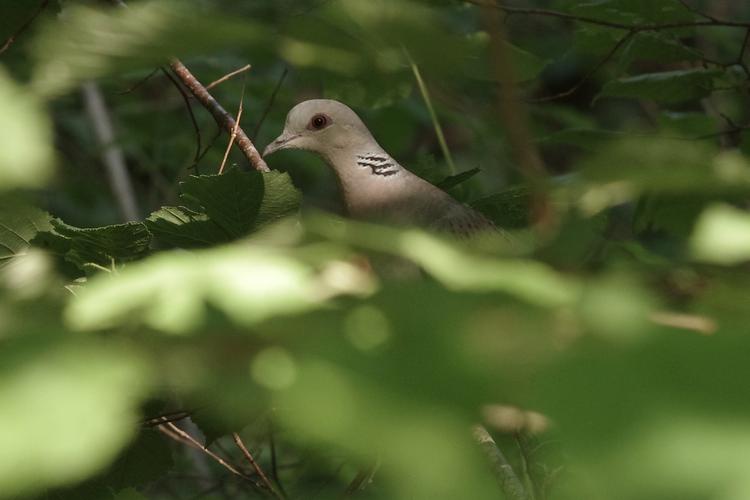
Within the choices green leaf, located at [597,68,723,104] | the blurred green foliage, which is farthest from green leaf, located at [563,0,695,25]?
the blurred green foliage

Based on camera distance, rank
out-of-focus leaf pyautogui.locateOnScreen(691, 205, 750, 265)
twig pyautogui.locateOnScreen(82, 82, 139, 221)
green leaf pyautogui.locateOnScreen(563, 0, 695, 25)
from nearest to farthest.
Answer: out-of-focus leaf pyautogui.locateOnScreen(691, 205, 750, 265), green leaf pyautogui.locateOnScreen(563, 0, 695, 25), twig pyautogui.locateOnScreen(82, 82, 139, 221)

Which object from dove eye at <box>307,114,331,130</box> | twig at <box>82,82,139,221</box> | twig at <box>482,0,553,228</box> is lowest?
twig at <box>82,82,139,221</box>

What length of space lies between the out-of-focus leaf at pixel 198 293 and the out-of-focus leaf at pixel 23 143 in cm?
6

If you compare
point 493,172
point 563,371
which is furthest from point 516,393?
point 493,172

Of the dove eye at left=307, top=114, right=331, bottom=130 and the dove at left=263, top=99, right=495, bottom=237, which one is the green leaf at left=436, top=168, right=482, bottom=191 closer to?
the dove at left=263, top=99, right=495, bottom=237

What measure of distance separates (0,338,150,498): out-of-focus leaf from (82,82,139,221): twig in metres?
2.50

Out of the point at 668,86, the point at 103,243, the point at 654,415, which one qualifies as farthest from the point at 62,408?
the point at 668,86

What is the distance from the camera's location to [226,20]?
0.42 m

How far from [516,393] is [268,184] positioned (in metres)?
0.48

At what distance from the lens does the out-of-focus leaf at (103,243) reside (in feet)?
2.51

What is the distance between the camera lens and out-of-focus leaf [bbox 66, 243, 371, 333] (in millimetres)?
381

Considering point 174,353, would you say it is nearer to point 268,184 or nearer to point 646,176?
point 646,176

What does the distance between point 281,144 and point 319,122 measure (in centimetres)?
7

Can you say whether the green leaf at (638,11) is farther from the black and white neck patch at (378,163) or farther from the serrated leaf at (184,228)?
the serrated leaf at (184,228)
